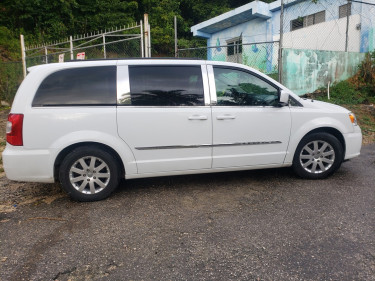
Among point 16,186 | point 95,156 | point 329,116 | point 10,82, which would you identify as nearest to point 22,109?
point 95,156

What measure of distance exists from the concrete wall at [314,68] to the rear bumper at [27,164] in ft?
26.0

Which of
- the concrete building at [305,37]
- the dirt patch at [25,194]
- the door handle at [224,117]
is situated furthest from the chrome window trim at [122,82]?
the concrete building at [305,37]

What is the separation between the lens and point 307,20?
13.9 m

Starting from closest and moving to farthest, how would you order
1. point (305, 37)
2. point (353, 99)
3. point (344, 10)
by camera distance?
1. point (353, 99)
2. point (344, 10)
3. point (305, 37)

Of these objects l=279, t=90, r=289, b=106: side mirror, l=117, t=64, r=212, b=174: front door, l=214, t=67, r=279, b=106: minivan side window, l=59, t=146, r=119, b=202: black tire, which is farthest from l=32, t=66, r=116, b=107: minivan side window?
l=279, t=90, r=289, b=106: side mirror

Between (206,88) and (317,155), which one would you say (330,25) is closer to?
(317,155)

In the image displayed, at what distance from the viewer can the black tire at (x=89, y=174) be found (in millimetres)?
3688

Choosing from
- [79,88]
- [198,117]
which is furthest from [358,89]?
[79,88]

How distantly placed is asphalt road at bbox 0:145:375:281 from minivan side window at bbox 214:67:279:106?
1.18 meters

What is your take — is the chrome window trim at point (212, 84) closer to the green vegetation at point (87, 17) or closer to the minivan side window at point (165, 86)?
the minivan side window at point (165, 86)

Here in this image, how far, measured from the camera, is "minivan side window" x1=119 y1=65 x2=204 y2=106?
386cm

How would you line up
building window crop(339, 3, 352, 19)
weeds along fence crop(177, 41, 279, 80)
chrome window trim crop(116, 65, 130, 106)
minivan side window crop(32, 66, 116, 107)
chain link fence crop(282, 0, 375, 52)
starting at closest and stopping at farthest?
minivan side window crop(32, 66, 116, 107), chrome window trim crop(116, 65, 130, 106), chain link fence crop(282, 0, 375, 52), building window crop(339, 3, 352, 19), weeds along fence crop(177, 41, 279, 80)

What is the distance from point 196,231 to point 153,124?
4.80ft

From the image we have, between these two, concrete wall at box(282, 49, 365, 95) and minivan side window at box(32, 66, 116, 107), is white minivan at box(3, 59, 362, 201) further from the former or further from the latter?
concrete wall at box(282, 49, 365, 95)
